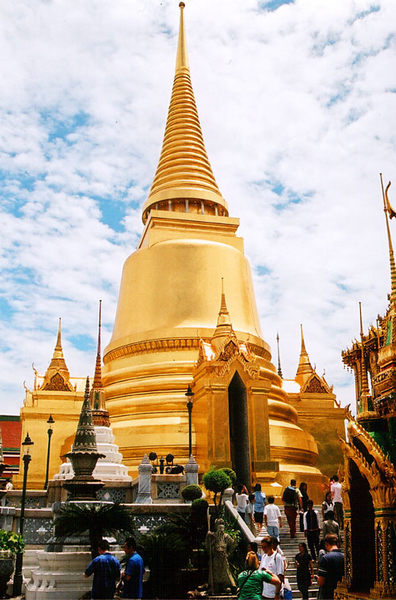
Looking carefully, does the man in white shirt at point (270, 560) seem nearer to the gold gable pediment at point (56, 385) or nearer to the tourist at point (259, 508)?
the tourist at point (259, 508)

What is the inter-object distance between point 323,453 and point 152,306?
8750 mm

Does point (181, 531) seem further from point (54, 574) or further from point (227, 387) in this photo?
point (227, 387)

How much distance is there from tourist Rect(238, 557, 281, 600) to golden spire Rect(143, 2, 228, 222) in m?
21.8

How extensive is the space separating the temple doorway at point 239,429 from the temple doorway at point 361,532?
1261 centimetres

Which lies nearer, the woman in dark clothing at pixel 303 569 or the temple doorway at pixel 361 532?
the temple doorway at pixel 361 532

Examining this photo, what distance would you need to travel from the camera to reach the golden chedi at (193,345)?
63.8ft

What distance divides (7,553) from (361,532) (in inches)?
253

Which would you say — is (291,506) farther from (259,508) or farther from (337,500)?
(337,500)

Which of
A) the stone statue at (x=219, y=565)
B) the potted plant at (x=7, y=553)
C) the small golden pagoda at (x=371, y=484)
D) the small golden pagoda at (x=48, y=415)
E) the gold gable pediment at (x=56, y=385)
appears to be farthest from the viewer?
the gold gable pediment at (x=56, y=385)

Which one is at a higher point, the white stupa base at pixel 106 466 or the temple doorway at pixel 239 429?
the temple doorway at pixel 239 429

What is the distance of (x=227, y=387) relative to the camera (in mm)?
19297

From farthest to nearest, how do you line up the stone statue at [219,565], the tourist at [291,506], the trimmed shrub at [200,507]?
the tourist at [291,506], the trimmed shrub at [200,507], the stone statue at [219,565]

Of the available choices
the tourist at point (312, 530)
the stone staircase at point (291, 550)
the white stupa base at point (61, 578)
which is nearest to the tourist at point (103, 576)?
the white stupa base at point (61, 578)

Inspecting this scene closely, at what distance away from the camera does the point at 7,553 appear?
1052cm
